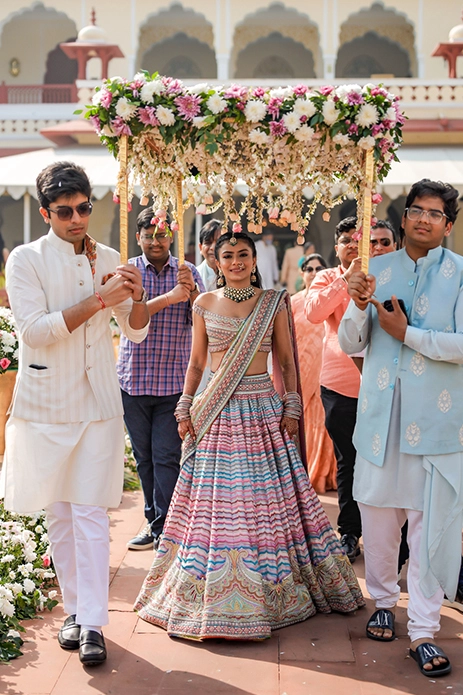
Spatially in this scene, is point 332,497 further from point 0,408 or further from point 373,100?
point 373,100

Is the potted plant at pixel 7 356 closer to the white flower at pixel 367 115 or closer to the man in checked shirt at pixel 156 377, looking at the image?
the man in checked shirt at pixel 156 377

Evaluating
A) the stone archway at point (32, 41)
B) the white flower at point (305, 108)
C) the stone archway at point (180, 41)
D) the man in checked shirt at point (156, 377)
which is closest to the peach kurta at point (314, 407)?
the man in checked shirt at point (156, 377)

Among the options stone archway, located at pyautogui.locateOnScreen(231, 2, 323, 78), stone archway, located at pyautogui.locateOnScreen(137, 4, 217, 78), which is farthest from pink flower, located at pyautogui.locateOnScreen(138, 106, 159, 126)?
stone archway, located at pyautogui.locateOnScreen(137, 4, 217, 78)

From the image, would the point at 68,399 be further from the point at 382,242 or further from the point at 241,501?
the point at 382,242

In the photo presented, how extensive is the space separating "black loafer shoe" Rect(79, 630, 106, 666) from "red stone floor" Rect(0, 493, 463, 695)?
0.04 m

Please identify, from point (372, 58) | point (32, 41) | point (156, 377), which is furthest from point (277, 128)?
point (32, 41)

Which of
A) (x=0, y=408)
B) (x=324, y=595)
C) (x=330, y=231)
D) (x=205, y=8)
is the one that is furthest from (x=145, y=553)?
(x=205, y=8)

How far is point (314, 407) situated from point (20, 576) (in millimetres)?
3078

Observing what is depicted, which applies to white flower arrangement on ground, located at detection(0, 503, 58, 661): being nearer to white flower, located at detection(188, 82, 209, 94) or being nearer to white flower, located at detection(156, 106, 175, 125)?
white flower, located at detection(156, 106, 175, 125)

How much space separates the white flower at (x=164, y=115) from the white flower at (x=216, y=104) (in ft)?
0.59

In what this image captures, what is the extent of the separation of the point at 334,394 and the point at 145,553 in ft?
4.94

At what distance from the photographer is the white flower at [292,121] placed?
3.92 metres

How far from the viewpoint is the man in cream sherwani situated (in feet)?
12.2

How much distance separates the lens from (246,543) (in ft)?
13.3
